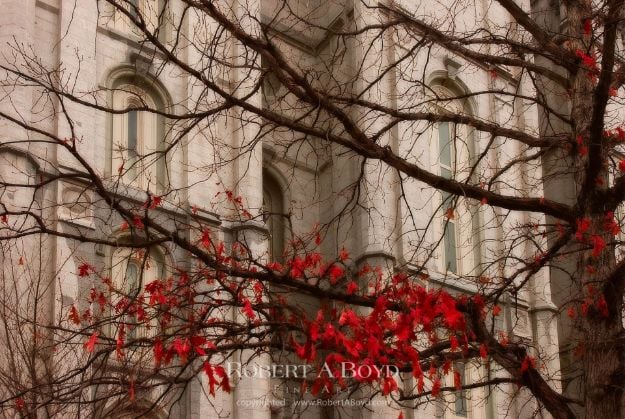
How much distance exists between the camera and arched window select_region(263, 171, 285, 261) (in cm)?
2723

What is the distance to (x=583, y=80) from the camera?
1166 centimetres

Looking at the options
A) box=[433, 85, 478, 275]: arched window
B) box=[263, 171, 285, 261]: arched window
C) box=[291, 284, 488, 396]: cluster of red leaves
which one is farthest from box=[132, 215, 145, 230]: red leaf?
box=[433, 85, 478, 275]: arched window

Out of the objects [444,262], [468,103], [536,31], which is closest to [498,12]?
[468,103]

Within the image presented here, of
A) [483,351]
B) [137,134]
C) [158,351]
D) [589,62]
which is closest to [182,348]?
[158,351]

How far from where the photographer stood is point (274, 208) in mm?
27969

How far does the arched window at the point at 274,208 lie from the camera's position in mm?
27234

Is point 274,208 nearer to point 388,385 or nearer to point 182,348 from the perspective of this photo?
point 182,348

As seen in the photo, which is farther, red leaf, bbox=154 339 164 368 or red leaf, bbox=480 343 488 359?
red leaf, bbox=480 343 488 359

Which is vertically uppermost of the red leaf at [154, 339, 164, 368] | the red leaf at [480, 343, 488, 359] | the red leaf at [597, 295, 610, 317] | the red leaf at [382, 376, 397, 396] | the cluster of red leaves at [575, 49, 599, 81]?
the cluster of red leaves at [575, 49, 599, 81]

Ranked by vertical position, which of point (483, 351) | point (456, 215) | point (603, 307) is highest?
point (456, 215)

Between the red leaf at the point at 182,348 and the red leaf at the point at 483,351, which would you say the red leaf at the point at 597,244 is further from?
the red leaf at the point at 182,348

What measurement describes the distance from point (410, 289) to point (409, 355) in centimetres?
72

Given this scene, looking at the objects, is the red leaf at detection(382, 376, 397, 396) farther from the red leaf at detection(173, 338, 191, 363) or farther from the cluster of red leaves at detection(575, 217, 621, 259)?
the cluster of red leaves at detection(575, 217, 621, 259)

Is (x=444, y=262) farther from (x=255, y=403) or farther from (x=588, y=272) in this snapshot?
(x=588, y=272)
